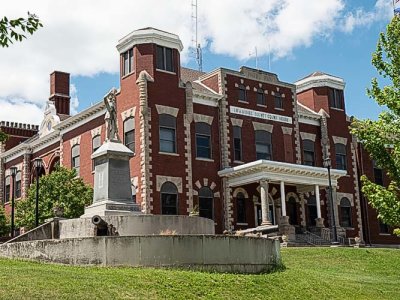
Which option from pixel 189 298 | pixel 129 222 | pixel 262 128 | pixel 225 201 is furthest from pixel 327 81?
pixel 189 298

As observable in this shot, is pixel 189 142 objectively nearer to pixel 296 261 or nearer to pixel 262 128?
pixel 262 128

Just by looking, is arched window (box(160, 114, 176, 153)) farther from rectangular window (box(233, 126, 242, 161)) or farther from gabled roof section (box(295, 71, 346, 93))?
gabled roof section (box(295, 71, 346, 93))

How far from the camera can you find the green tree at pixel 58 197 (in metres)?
34.2

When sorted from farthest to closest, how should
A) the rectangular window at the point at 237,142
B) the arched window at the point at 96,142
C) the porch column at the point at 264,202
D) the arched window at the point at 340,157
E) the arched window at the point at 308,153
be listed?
the arched window at the point at 340,157, the arched window at the point at 308,153, the arched window at the point at 96,142, the rectangular window at the point at 237,142, the porch column at the point at 264,202

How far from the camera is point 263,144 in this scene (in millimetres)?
41031

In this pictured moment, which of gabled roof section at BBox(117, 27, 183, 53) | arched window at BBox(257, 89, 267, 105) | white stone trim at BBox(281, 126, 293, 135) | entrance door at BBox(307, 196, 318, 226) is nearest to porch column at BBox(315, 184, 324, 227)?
entrance door at BBox(307, 196, 318, 226)

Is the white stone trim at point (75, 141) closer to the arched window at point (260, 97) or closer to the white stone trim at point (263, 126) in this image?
the white stone trim at point (263, 126)

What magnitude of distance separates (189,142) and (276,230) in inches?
288

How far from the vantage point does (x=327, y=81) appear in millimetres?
45656

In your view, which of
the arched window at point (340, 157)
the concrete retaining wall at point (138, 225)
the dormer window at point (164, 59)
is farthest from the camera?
the arched window at point (340, 157)

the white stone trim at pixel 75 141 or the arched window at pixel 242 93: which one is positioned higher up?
the arched window at pixel 242 93

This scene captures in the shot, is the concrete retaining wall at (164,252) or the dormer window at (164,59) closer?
the concrete retaining wall at (164,252)

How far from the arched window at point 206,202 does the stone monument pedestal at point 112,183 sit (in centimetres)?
1652

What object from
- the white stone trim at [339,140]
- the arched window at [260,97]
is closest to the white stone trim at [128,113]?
the arched window at [260,97]
